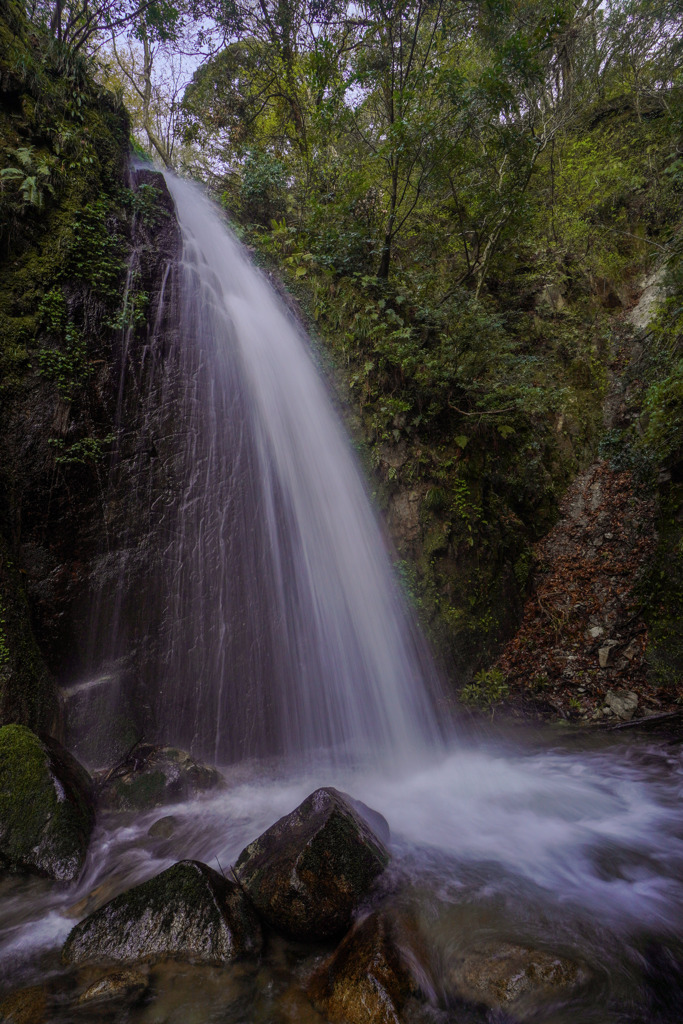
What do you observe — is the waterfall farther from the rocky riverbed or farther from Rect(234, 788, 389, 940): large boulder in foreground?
Rect(234, 788, 389, 940): large boulder in foreground

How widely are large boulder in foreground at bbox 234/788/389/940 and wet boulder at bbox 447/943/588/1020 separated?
2.60 feet

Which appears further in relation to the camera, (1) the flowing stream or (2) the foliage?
(2) the foliage

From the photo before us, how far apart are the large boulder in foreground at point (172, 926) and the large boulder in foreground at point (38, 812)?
1014 millimetres

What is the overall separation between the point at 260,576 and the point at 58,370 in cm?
364

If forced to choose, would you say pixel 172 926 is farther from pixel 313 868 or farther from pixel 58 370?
pixel 58 370

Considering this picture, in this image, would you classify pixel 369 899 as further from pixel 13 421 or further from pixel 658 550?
pixel 13 421

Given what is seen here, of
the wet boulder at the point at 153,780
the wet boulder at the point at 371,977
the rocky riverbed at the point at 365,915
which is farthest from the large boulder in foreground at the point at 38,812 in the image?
the wet boulder at the point at 371,977

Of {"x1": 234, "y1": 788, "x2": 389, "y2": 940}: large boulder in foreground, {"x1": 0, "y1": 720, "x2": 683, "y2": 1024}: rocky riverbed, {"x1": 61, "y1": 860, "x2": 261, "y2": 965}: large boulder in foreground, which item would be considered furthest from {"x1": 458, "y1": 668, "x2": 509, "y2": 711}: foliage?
{"x1": 61, "y1": 860, "x2": 261, "y2": 965}: large boulder in foreground

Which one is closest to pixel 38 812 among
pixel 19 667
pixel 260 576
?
pixel 19 667

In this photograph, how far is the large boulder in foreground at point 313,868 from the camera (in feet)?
9.34

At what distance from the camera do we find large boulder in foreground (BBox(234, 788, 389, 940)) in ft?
9.34

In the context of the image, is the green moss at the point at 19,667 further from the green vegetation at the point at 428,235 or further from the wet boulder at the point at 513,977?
the wet boulder at the point at 513,977

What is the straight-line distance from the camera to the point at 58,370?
17.8ft

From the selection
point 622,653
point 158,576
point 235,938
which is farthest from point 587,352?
point 235,938
